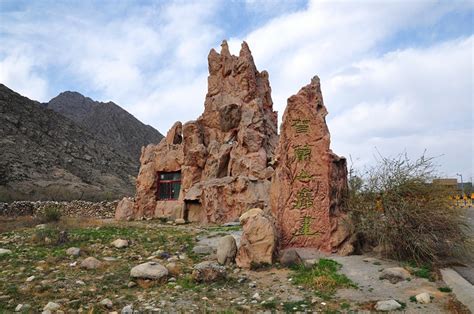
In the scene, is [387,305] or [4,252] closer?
[387,305]

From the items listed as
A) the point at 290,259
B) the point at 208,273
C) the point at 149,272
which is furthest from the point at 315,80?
the point at 149,272

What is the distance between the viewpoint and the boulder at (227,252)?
10.5m

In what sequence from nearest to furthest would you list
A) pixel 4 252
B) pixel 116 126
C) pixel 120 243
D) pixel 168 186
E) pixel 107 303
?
pixel 107 303
pixel 4 252
pixel 120 243
pixel 168 186
pixel 116 126

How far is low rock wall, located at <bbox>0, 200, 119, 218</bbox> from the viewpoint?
1017 inches

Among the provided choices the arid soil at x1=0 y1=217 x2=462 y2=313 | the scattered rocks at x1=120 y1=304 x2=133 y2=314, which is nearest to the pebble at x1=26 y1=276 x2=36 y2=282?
the arid soil at x1=0 y1=217 x2=462 y2=313

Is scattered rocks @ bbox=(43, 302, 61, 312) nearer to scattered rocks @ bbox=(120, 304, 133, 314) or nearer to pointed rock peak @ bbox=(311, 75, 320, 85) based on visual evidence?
scattered rocks @ bbox=(120, 304, 133, 314)

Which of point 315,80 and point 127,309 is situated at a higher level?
point 315,80

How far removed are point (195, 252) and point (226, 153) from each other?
12539 millimetres

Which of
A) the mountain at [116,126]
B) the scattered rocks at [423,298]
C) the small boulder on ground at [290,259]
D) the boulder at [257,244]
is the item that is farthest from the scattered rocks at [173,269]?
the mountain at [116,126]

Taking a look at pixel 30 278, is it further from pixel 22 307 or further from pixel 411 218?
pixel 411 218

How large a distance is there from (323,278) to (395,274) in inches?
63.6

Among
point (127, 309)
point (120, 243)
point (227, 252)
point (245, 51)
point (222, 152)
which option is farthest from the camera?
point (245, 51)

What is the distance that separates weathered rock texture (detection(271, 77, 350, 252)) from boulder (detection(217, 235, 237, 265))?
174 cm

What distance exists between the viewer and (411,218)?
10055 millimetres
